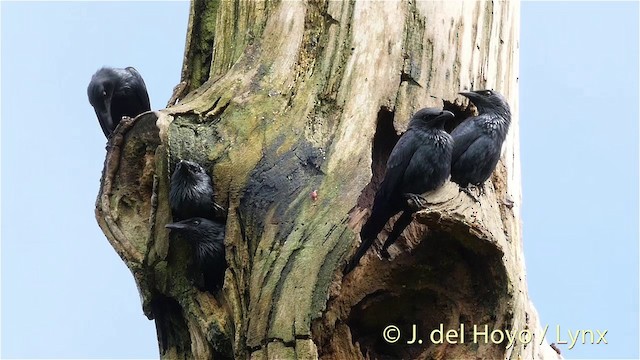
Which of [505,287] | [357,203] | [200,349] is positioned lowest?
[200,349]

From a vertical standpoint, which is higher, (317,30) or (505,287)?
(317,30)

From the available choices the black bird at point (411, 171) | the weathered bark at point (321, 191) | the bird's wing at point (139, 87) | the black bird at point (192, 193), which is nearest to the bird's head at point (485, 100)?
the weathered bark at point (321, 191)

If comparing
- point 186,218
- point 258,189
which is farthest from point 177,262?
point 258,189

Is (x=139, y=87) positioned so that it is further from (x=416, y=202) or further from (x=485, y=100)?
(x=416, y=202)

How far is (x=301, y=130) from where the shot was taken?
5.64 m

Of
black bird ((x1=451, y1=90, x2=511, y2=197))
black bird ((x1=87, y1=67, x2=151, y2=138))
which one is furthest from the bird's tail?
black bird ((x1=87, y1=67, x2=151, y2=138))

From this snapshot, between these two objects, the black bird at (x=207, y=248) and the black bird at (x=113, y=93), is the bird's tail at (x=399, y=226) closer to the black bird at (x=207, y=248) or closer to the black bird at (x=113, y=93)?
the black bird at (x=207, y=248)

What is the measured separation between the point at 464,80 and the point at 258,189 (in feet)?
4.45

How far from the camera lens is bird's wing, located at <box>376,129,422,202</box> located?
5371 millimetres

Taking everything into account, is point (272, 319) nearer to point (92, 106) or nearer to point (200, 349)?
point (200, 349)

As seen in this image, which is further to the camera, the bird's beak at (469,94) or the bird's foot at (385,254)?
the bird's beak at (469,94)

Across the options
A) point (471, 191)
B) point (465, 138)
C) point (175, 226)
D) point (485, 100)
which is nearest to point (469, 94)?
point (485, 100)

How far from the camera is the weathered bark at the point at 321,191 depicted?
5.13 m

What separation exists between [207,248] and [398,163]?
1.07 meters
